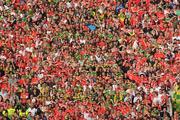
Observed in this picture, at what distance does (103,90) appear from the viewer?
7.41 meters

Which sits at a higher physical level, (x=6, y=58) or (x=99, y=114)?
(x=6, y=58)

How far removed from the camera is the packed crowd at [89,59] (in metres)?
7.07

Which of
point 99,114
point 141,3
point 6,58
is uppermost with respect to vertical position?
point 141,3

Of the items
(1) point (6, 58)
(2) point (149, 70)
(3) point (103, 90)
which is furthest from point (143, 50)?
(1) point (6, 58)

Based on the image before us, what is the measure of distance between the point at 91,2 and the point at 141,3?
103cm

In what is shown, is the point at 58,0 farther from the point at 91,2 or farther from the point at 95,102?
the point at 95,102

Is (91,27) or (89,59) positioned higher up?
(91,27)

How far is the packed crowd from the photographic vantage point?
7.07m

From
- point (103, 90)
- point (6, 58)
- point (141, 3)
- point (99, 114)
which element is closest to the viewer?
point (99, 114)

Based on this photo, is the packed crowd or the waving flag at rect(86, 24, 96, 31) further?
the waving flag at rect(86, 24, 96, 31)

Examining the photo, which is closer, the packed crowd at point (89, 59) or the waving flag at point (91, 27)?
the packed crowd at point (89, 59)

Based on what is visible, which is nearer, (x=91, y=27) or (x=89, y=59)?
(x=89, y=59)

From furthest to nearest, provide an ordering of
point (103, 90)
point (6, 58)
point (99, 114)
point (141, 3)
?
point (141, 3) < point (6, 58) < point (103, 90) < point (99, 114)

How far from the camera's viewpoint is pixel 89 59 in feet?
26.6
